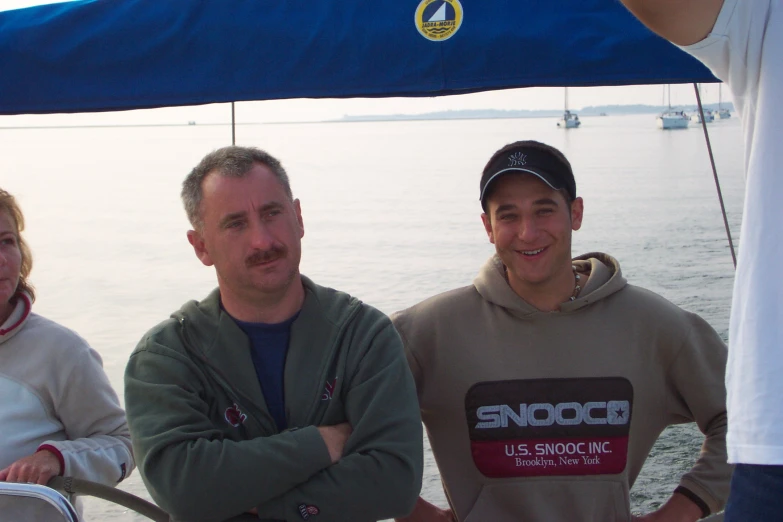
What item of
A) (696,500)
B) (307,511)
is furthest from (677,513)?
(307,511)

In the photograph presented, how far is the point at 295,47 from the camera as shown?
2.87 metres

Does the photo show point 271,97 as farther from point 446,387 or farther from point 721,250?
point 721,250

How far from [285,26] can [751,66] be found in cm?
170

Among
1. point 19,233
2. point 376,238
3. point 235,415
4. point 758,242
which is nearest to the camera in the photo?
point 758,242

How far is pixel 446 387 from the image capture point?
288cm

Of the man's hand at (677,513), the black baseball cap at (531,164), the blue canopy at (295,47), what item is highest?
the blue canopy at (295,47)

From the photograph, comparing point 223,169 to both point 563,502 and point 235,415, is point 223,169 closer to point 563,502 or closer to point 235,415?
point 235,415

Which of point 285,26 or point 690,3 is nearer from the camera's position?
point 690,3

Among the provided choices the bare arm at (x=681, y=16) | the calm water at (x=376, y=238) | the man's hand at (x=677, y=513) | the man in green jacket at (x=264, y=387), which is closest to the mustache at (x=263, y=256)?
the man in green jacket at (x=264, y=387)

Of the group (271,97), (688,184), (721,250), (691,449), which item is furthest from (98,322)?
(688,184)

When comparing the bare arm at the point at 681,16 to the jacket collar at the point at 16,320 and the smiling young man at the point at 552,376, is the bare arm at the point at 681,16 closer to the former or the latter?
the smiling young man at the point at 552,376

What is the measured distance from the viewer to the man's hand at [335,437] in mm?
2305

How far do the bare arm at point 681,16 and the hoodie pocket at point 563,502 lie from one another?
5.42 ft

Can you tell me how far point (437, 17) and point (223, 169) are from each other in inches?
33.8
